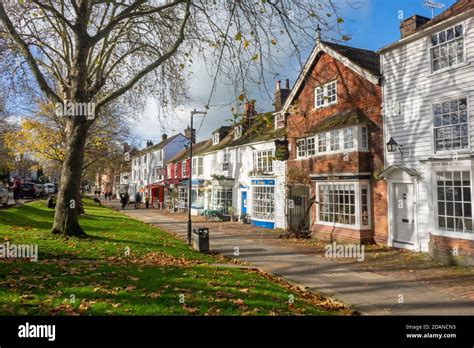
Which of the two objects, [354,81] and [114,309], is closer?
[114,309]

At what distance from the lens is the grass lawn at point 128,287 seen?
564 centimetres

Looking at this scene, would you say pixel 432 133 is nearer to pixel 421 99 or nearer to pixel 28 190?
pixel 421 99

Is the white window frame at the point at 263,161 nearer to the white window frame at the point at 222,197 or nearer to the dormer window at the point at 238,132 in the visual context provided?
the dormer window at the point at 238,132

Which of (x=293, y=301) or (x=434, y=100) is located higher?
(x=434, y=100)

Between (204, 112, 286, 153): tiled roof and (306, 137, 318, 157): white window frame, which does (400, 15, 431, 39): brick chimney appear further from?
(204, 112, 286, 153): tiled roof

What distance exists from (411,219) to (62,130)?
83.6ft

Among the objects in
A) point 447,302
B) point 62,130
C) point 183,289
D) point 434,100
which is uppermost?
point 62,130

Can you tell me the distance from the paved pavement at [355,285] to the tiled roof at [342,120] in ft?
20.5

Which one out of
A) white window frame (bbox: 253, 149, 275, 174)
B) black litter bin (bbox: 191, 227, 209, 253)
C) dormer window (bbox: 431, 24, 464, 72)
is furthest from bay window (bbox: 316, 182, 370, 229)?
black litter bin (bbox: 191, 227, 209, 253)

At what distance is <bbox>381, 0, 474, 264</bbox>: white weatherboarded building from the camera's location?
38.9 feet
